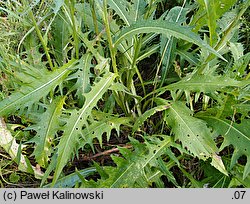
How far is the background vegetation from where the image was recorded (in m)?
1.37

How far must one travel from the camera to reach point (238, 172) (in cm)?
150

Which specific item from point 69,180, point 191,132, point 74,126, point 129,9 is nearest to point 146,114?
point 191,132

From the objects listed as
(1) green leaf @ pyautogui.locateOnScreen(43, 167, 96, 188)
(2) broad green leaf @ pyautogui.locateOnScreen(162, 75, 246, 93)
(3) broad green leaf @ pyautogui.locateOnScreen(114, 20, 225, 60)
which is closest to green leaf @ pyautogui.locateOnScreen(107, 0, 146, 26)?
(3) broad green leaf @ pyautogui.locateOnScreen(114, 20, 225, 60)

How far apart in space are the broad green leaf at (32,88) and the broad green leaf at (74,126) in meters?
0.15

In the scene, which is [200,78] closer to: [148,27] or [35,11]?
[148,27]

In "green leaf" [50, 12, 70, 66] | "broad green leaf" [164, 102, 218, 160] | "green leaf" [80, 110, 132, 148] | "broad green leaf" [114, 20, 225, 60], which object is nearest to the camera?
"broad green leaf" [114, 20, 225, 60]

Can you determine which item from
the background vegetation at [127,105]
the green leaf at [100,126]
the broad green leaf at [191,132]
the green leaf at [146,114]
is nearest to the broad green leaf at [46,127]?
the background vegetation at [127,105]

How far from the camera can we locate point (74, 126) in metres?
1.34

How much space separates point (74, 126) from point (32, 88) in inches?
9.2

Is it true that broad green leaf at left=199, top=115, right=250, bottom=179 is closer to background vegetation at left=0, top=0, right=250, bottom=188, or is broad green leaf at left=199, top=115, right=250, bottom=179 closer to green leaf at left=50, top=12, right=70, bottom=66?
background vegetation at left=0, top=0, right=250, bottom=188

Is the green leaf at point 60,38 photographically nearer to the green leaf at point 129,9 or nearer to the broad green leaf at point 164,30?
the green leaf at point 129,9

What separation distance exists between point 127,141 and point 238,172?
19.5 inches

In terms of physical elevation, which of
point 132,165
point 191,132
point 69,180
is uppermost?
point 191,132
